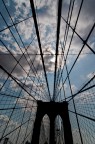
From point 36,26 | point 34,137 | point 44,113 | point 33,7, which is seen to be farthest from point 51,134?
point 33,7

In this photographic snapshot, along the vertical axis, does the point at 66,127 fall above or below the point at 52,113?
below

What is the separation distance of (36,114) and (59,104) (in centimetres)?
273

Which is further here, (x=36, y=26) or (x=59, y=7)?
(x=36, y=26)

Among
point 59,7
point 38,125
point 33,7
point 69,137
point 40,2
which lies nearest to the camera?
point 59,7

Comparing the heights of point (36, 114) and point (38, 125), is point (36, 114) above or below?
above

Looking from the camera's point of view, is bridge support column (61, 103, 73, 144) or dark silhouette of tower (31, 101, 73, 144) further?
dark silhouette of tower (31, 101, 73, 144)

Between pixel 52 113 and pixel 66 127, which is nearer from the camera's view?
pixel 66 127

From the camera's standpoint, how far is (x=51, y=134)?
53.0 ft

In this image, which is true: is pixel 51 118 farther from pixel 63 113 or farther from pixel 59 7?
pixel 59 7

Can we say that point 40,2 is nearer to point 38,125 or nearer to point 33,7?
point 33,7

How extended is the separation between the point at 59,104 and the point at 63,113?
1116mm

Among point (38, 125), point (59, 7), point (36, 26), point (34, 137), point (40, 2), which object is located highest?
point (40, 2)

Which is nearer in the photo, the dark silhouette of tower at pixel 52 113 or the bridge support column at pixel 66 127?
the bridge support column at pixel 66 127

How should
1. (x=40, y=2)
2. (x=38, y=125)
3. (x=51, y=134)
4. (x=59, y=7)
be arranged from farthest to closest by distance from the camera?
(x=51, y=134), (x=38, y=125), (x=40, y=2), (x=59, y=7)
